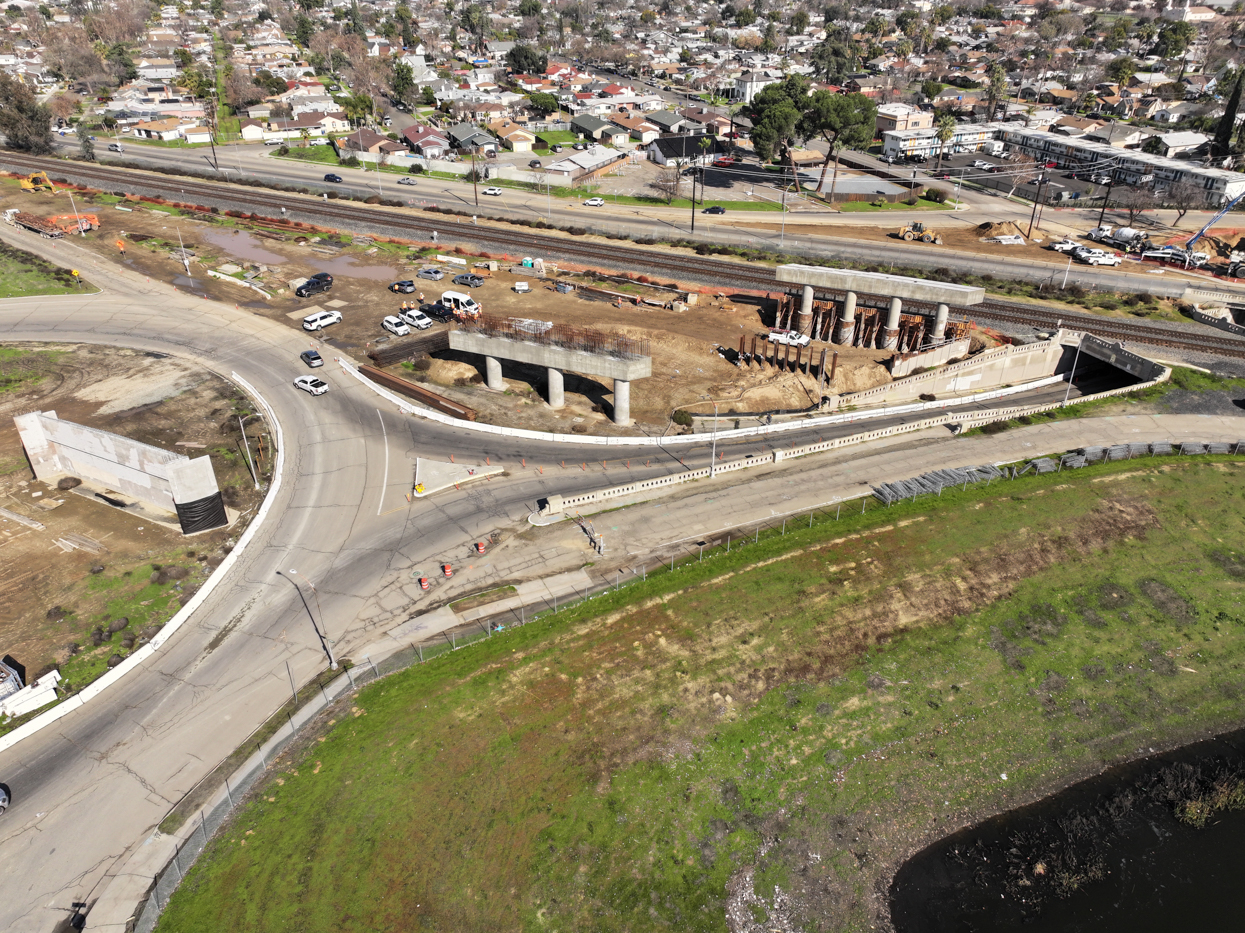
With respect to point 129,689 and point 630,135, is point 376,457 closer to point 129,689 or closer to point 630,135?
point 129,689

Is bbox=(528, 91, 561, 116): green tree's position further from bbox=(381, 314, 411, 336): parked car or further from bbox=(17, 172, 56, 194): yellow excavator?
bbox=(381, 314, 411, 336): parked car

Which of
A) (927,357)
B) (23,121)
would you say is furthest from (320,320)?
(23,121)

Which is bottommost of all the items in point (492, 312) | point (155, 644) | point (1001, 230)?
point (155, 644)

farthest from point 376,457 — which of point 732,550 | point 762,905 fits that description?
point 762,905

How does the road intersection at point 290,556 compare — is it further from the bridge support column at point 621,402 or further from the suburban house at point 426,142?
the suburban house at point 426,142

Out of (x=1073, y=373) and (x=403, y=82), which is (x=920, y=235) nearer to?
(x=1073, y=373)

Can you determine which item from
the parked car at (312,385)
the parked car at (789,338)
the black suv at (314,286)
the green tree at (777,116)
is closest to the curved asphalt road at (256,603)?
the parked car at (312,385)

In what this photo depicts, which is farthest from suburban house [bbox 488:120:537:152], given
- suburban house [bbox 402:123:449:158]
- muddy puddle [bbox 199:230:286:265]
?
muddy puddle [bbox 199:230:286:265]
